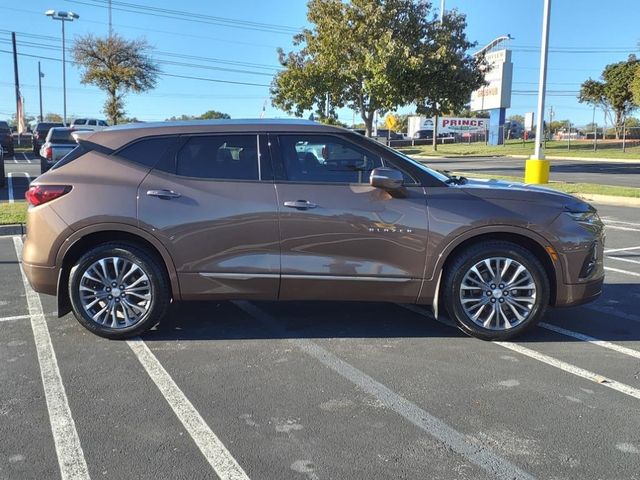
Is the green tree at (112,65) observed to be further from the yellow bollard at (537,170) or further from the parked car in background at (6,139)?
the yellow bollard at (537,170)

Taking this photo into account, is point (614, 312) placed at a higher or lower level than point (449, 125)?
lower

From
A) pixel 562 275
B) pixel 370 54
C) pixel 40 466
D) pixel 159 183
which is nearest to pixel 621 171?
pixel 370 54

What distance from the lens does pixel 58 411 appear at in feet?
11.9

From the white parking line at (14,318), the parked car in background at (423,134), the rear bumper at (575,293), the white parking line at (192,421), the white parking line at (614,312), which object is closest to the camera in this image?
the white parking line at (192,421)

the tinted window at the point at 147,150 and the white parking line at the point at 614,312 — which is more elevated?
the tinted window at the point at 147,150

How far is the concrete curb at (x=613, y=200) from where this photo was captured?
46.5 ft

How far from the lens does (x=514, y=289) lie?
A: 477cm

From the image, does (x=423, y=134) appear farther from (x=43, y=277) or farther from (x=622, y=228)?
(x=43, y=277)

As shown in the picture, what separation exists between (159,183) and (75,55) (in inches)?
1455

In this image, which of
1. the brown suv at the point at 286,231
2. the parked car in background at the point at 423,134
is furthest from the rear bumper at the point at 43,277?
the parked car in background at the point at 423,134

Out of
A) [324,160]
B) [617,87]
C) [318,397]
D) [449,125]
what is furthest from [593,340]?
[449,125]

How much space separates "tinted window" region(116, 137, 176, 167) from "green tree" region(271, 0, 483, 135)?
16.4 m

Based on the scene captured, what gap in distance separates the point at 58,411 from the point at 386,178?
9.08 ft

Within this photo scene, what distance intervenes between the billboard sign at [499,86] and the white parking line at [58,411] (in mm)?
59145
